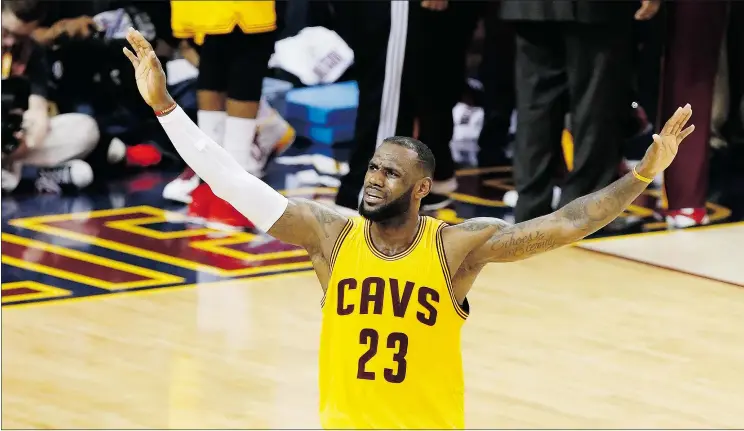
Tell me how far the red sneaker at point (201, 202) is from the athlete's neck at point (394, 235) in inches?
190

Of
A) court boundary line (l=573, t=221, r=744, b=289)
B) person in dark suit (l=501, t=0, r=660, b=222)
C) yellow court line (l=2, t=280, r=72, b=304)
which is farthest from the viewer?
person in dark suit (l=501, t=0, r=660, b=222)

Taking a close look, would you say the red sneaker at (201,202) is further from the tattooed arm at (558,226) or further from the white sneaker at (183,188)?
the tattooed arm at (558,226)

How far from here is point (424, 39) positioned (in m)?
9.57

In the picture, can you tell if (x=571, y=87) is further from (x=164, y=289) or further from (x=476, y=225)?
(x=476, y=225)

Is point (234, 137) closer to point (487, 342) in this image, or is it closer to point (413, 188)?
point (487, 342)

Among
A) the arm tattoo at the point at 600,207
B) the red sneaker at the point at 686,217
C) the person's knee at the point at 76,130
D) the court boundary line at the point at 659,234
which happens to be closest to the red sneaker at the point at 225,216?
the person's knee at the point at 76,130

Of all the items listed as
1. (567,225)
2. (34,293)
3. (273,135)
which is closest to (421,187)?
(567,225)

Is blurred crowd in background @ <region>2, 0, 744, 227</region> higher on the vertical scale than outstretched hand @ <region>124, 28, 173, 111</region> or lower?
lower

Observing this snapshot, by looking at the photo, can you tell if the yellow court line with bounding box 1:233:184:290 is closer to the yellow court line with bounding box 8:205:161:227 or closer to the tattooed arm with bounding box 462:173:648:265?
the yellow court line with bounding box 8:205:161:227

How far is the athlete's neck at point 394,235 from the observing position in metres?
4.79

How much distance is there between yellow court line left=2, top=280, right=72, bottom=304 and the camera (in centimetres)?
788

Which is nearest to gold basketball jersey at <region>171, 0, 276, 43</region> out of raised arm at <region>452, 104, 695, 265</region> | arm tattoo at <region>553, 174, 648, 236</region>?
raised arm at <region>452, 104, 695, 265</region>

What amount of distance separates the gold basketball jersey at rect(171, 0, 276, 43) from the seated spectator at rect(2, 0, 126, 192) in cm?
141

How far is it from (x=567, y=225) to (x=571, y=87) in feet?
14.1
